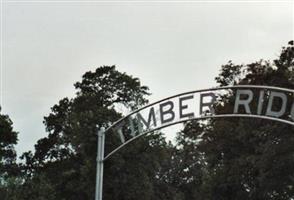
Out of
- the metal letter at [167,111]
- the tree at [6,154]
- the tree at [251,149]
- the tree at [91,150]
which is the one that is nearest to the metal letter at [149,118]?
the metal letter at [167,111]

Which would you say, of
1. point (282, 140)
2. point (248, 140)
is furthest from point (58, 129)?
point (282, 140)

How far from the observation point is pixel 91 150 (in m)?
38.0

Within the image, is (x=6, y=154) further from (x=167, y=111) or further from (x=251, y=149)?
(x=167, y=111)

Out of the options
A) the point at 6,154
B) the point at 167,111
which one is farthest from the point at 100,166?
the point at 6,154

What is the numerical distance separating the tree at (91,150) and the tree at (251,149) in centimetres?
395

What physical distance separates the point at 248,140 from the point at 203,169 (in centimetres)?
1724

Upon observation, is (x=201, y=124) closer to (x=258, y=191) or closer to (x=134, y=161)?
(x=134, y=161)

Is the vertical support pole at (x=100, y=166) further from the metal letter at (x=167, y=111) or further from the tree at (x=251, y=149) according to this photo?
the tree at (x=251, y=149)

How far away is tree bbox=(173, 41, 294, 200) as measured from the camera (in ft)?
91.8

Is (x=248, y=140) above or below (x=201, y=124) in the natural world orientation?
below

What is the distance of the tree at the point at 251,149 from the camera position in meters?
28.0

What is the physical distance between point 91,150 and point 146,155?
3527mm

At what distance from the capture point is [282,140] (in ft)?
90.5

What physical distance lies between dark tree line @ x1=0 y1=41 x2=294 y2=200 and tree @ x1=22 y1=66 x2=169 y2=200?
0.21 feet
